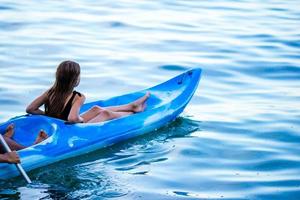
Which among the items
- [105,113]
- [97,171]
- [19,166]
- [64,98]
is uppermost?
[64,98]

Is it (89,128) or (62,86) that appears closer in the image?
(62,86)

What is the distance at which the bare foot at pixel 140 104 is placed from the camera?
821 cm

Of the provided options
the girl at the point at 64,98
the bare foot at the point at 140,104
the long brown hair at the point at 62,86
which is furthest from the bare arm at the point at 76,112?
the bare foot at the point at 140,104

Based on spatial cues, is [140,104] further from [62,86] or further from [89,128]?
[62,86]

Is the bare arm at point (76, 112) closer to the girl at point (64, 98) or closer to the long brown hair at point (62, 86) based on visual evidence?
the girl at point (64, 98)

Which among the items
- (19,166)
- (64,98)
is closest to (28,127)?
(64,98)

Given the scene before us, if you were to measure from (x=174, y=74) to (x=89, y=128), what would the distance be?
3.66m

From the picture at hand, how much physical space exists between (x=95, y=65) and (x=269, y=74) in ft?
8.50

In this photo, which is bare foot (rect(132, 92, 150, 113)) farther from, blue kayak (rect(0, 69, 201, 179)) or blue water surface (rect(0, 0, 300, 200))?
blue water surface (rect(0, 0, 300, 200))

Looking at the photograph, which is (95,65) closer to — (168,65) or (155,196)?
(168,65)

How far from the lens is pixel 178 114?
868 cm

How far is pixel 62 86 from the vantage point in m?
A: 7.36

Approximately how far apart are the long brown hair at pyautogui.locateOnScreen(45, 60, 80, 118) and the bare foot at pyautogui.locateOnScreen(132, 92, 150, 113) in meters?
1.00

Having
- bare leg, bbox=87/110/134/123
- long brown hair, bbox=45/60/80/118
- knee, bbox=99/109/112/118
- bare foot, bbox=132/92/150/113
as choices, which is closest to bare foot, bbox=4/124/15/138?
long brown hair, bbox=45/60/80/118
